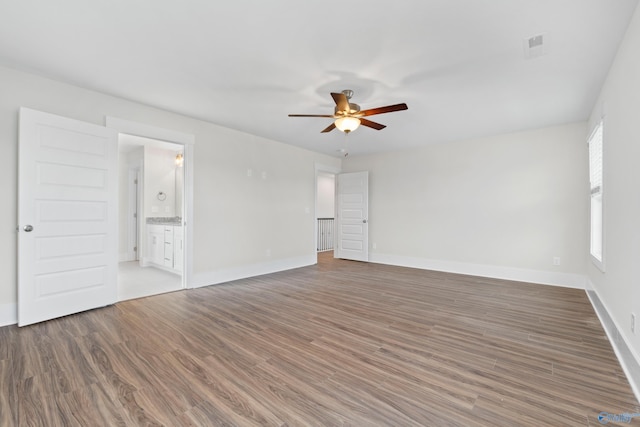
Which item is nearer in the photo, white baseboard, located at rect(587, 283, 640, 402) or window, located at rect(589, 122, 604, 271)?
white baseboard, located at rect(587, 283, 640, 402)

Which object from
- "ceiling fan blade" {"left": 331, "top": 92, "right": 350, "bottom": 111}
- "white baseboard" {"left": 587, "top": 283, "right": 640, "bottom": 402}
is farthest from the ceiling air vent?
"white baseboard" {"left": 587, "top": 283, "right": 640, "bottom": 402}

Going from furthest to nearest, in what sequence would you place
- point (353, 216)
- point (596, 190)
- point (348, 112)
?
point (353, 216) < point (596, 190) < point (348, 112)

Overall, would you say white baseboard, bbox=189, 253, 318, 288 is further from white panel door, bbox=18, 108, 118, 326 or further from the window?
the window

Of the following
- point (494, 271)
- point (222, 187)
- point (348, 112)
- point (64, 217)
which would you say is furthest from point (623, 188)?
point (64, 217)

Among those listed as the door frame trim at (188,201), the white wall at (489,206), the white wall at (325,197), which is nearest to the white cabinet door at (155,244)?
the door frame trim at (188,201)

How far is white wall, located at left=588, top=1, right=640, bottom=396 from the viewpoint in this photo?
2.10 metres

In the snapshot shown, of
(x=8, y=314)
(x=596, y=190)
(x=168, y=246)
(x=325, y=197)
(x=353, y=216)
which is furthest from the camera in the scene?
(x=325, y=197)

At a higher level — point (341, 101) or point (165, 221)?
point (341, 101)

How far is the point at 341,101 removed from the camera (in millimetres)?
3080

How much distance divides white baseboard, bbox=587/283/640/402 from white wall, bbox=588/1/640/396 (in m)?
0.02

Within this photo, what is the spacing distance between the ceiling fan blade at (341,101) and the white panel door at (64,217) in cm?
274

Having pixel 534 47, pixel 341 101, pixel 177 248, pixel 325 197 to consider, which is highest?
pixel 534 47

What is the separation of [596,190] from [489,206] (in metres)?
1.58

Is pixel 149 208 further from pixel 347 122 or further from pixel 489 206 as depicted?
pixel 489 206
